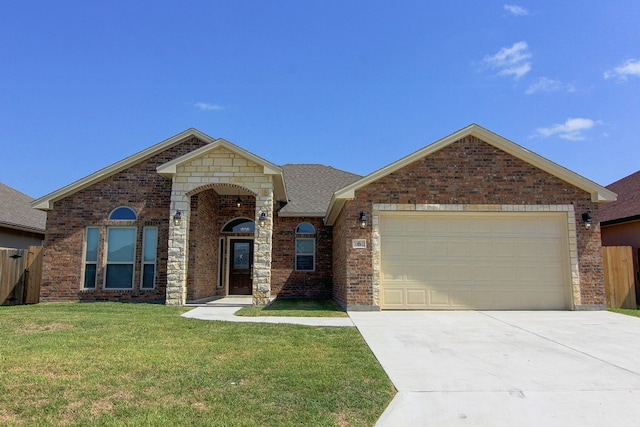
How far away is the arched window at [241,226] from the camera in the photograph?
16641mm

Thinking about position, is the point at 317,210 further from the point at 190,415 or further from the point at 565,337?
the point at 190,415

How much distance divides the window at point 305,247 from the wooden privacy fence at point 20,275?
8.56 meters

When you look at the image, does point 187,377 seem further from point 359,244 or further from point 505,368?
point 359,244

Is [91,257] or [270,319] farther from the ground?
[91,257]

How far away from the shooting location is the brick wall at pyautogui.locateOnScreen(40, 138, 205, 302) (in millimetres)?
13531

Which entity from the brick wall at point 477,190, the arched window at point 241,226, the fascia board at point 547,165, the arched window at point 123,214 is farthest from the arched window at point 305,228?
the fascia board at point 547,165

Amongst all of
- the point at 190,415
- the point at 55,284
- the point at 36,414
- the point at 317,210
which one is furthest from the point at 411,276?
the point at 55,284

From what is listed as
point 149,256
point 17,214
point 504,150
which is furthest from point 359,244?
point 17,214

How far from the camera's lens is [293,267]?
15828mm

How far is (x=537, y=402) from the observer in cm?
Answer: 433

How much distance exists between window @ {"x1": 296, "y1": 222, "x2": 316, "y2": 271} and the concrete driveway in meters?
6.51

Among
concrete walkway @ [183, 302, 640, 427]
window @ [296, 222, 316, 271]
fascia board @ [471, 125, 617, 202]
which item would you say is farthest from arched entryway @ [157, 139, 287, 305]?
fascia board @ [471, 125, 617, 202]

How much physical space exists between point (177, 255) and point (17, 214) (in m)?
9.69

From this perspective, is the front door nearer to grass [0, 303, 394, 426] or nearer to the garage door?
the garage door
